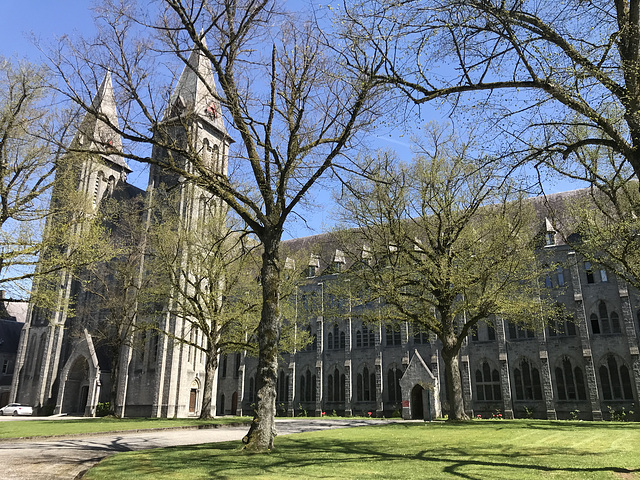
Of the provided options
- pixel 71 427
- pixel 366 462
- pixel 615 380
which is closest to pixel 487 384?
pixel 615 380

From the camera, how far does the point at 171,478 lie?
23.3 ft

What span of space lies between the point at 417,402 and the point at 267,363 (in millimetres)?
29600

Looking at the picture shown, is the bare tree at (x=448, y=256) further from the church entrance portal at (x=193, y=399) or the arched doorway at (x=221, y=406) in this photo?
the arched doorway at (x=221, y=406)

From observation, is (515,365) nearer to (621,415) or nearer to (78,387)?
(621,415)

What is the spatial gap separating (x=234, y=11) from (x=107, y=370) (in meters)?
43.4

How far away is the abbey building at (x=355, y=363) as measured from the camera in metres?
33.1

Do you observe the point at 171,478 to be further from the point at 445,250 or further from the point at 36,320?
the point at 36,320

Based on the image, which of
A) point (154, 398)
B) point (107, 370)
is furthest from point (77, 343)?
point (154, 398)

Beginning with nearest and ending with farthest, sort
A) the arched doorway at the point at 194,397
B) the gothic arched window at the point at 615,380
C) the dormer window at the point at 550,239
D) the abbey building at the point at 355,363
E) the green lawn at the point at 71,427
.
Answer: the green lawn at the point at 71,427 < the gothic arched window at the point at 615,380 < the abbey building at the point at 355,363 < the dormer window at the point at 550,239 < the arched doorway at the point at 194,397

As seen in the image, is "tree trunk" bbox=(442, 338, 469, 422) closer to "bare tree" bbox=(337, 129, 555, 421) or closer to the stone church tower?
"bare tree" bbox=(337, 129, 555, 421)

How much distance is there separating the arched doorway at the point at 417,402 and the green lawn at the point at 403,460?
2539 centimetres

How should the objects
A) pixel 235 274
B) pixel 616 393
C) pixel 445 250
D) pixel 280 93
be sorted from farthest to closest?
1. pixel 616 393
2. pixel 235 274
3. pixel 445 250
4. pixel 280 93

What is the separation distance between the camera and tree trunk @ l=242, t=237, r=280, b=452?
1030cm

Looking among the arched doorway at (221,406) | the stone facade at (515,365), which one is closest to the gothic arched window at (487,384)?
the stone facade at (515,365)
